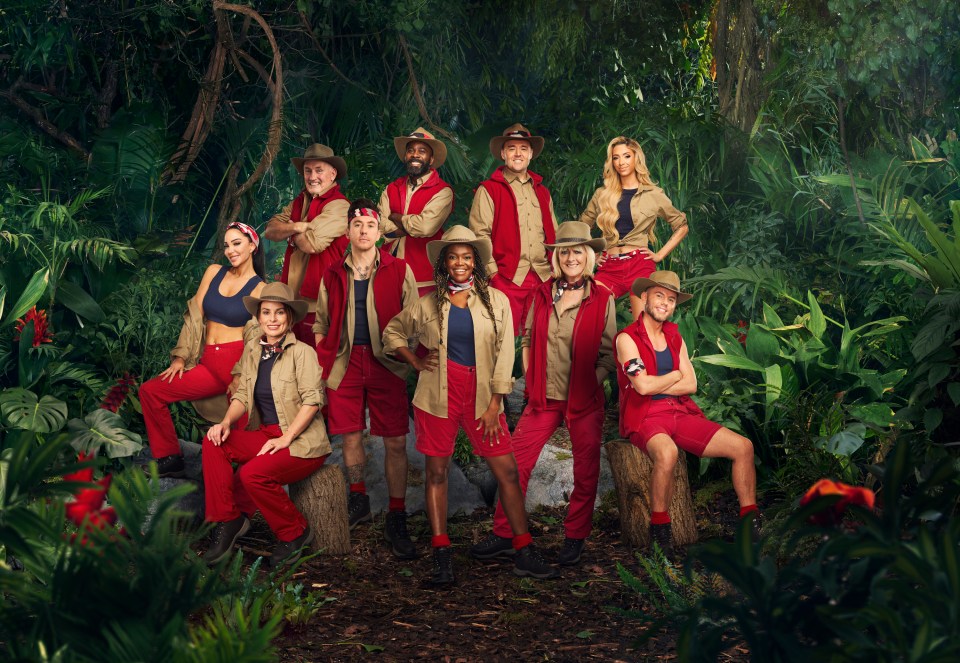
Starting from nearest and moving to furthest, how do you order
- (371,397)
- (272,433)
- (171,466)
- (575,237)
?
(575,237), (272,433), (371,397), (171,466)

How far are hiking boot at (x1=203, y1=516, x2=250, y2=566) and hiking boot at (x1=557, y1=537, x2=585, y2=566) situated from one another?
171cm

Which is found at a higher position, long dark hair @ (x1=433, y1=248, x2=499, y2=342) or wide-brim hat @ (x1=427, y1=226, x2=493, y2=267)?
wide-brim hat @ (x1=427, y1=226, x2=493, y2=267)

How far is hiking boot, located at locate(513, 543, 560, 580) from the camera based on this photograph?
5.72 metres

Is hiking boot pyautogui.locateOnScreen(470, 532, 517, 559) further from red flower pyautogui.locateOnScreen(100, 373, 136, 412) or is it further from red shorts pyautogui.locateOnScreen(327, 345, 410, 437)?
red flower pyautogui.locateOnScreen(100, 373, 136, 412)

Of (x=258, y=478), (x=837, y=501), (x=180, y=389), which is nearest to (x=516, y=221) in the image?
(x=180, y=389)

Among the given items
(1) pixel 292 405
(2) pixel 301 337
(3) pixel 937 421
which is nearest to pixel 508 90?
(2) pixel 301 337

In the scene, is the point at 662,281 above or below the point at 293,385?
above

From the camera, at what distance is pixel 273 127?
8539mm

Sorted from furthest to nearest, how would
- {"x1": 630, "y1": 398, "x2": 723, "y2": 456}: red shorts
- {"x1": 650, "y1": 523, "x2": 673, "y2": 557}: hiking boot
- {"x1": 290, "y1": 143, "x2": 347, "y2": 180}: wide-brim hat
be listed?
{"x1": 290, "y1": 143, "x2": 347, "y2": 180}: wide-brim hat → {"x1": 630, "y1": 398, "x2": 723, "y2": 456}: red shorts → {"x1": 650, "y1": 523, "x2": 673, "y2": 557}: hiking boot

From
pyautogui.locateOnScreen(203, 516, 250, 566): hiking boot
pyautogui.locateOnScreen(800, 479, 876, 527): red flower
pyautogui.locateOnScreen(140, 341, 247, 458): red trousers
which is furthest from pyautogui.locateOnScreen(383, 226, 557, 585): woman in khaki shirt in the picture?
pyautogui.locateOnScreen(800, 479, 876, 527): red flower

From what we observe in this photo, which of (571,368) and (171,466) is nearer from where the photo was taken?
(571,368)

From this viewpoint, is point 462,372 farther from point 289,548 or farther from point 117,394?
point 117,394

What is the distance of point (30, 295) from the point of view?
6496mm

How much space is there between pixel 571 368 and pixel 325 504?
1.51 m
